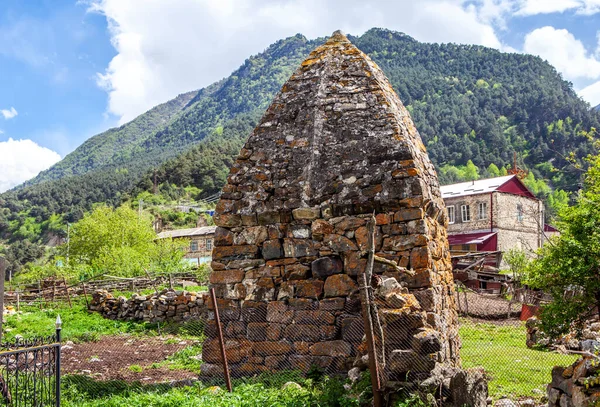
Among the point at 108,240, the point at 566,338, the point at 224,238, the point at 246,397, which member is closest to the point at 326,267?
the point at 224,238

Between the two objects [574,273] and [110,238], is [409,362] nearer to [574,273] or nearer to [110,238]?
[574,273]

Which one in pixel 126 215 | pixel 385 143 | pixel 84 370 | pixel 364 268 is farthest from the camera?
pixel 126 215

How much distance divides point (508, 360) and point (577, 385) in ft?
15.9

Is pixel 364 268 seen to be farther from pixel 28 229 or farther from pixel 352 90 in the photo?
pixel 28 229

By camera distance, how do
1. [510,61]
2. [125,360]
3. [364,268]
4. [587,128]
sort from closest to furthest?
[364,268]
[125,360]
[587,128]
[510,61]

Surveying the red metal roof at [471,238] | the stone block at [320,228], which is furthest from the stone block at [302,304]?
the red metal roof at [471,238]

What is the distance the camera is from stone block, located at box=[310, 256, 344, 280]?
25.0 feet

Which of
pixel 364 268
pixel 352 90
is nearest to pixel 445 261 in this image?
pixel 364 268

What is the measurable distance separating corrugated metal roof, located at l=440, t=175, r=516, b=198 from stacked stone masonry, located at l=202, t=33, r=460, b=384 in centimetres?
3702

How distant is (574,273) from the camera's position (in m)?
8.98

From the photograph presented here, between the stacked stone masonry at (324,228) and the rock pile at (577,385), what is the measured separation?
1437mm

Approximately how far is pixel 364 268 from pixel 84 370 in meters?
6.24

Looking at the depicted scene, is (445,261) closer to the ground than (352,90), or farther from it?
closer to the ground

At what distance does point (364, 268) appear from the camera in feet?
24.4
